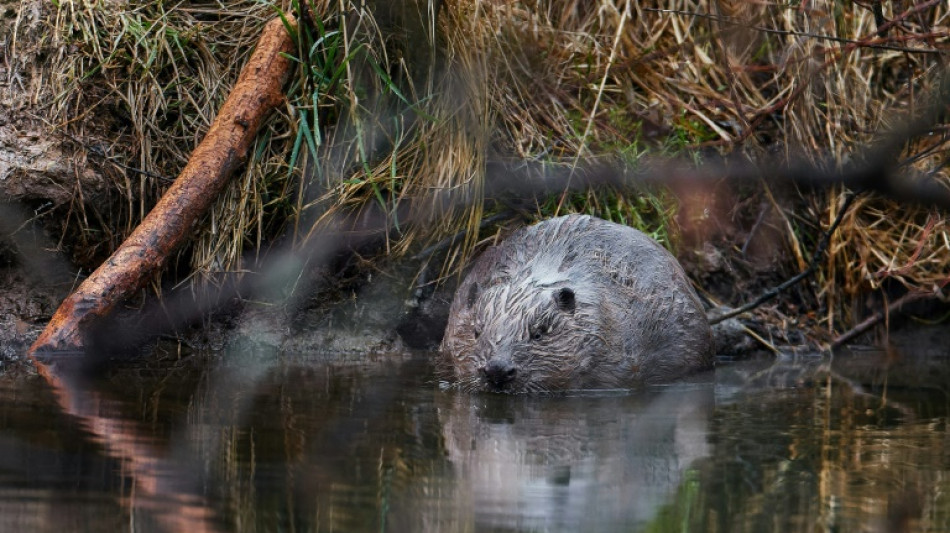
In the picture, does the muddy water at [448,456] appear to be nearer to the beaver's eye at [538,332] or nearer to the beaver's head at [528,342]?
the beaver's head at [528,342]

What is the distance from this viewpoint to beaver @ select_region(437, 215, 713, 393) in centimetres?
502

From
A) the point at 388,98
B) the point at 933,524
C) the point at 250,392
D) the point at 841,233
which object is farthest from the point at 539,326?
the point at 841,233

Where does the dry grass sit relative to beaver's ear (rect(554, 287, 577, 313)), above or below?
above

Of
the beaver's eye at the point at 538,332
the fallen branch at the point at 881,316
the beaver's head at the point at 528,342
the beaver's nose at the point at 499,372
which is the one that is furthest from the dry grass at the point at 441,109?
the beaver's nose at the point at 499,372

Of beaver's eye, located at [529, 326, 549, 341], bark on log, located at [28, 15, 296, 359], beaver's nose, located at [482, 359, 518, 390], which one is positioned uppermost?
bark on log, located at [28, 15, 296, 359]

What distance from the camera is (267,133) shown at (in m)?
6.13

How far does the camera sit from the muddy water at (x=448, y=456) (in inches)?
112

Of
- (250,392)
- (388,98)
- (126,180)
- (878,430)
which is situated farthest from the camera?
(388,98)

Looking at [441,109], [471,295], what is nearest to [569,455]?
[471,295]

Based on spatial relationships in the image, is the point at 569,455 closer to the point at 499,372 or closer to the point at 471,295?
the point at 499,372

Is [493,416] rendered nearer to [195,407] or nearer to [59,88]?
[195,407]

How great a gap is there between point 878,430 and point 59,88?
14.8 ft

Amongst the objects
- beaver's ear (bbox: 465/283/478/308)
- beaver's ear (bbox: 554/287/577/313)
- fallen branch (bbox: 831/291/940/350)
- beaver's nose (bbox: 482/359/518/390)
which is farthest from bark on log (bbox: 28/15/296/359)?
fallen branch (bbox: 831/291/940/350)

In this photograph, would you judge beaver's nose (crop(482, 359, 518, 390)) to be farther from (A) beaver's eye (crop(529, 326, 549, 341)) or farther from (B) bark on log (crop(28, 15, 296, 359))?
(B) bark on log (crop(28, 15, 296, 359))
